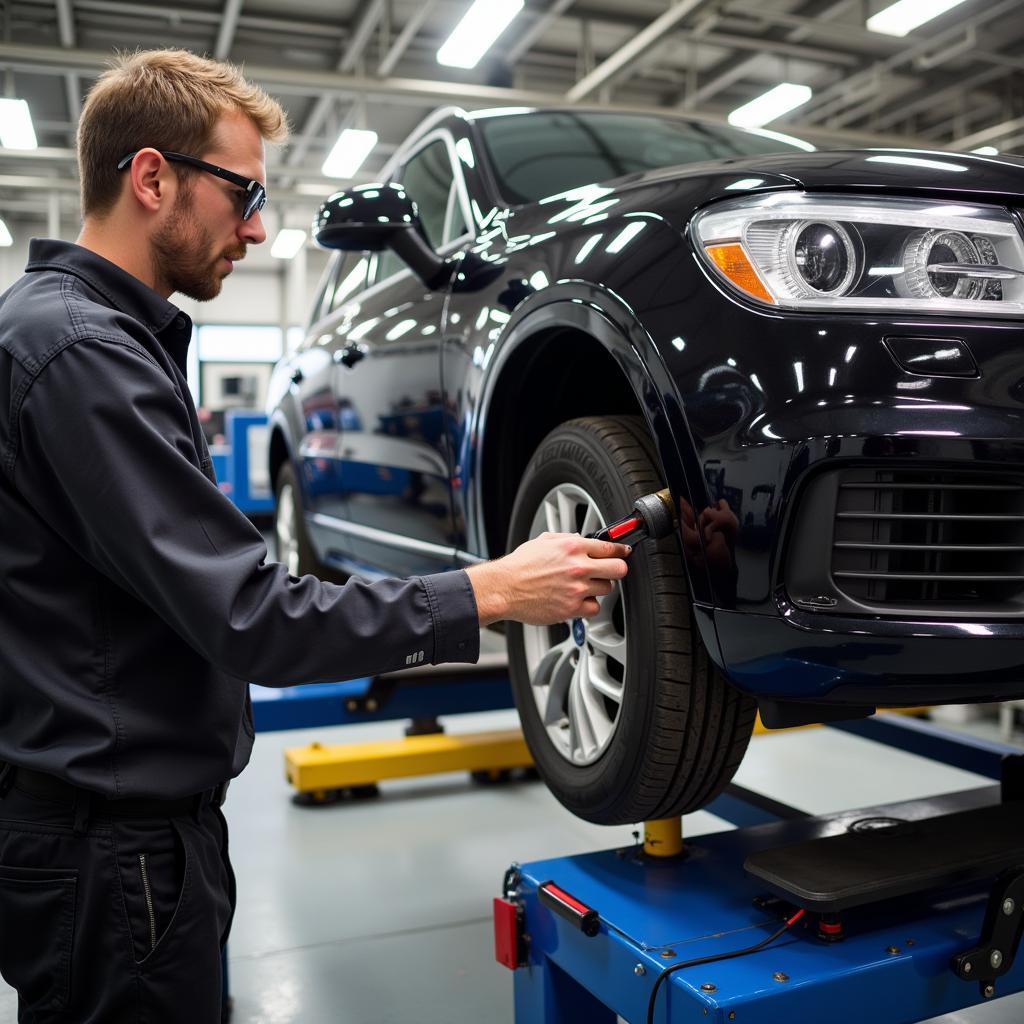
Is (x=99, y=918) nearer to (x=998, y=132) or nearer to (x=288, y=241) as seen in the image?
(x=998, y=132)

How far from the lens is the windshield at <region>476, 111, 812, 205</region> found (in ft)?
7.68

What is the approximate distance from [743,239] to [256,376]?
13942 mm

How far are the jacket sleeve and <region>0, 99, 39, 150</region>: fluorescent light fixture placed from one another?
24.6 ft

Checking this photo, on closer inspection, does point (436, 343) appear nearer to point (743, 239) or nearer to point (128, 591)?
point (743, 239)

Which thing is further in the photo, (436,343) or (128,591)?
(436,343)

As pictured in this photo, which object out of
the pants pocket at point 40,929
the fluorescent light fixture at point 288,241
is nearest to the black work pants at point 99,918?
the pants pocket at point 40,929

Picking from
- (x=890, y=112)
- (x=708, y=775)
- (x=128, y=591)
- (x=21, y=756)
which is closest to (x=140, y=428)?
(x=128, y=591)

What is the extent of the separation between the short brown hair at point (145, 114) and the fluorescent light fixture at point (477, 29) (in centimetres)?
530

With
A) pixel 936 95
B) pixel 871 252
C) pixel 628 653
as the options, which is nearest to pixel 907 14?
pixel 936 95

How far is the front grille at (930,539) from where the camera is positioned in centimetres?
128

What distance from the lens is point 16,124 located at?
7941 millimetres

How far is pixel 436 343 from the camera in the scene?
7.34 ft

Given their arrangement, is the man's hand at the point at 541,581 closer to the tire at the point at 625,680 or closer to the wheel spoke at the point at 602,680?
the tire at the point at 625,680

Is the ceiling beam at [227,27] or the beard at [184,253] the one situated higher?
the ceiling beam at [227,27]
